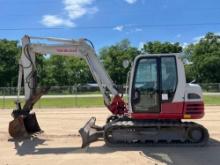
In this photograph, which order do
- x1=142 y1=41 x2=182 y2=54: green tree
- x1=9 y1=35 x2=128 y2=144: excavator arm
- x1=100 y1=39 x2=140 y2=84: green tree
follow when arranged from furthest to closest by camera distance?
x1=142 y1=41 x2=182 y2=54: green tree, x1=100 y1=39 x2=140 y2=84: green tree, x1=9 y1=35 x2=128 y2=144: excavator arm

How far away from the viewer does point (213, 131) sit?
55.3 feet

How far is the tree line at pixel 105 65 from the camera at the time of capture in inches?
3182

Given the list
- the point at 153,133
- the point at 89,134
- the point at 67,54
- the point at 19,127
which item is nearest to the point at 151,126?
the point at 153,133

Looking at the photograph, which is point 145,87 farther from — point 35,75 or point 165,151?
point 35,75

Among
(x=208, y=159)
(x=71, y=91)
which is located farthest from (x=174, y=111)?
(x=71, y=91)

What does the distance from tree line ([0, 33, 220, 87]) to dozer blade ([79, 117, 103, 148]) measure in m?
61.7

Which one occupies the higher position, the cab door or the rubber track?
the cab door

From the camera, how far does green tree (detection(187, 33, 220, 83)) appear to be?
269 feet

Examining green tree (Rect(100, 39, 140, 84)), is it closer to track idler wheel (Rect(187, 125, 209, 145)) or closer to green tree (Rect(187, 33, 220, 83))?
green tree (Rect(187, 33, 220, 83))

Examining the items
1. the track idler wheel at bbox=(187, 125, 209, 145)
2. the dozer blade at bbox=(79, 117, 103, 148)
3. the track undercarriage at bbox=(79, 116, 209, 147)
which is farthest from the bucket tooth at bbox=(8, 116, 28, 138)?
the track idler wheel at bbox=(187, 125, 209, 145)

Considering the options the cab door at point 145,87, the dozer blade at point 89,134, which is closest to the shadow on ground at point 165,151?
the dozer blade at point 89,134

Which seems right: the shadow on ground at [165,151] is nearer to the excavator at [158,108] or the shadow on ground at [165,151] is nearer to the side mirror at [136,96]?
the excavator at [158,108]

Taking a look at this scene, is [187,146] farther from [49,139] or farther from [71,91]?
[71,91]

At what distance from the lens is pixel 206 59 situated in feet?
276
